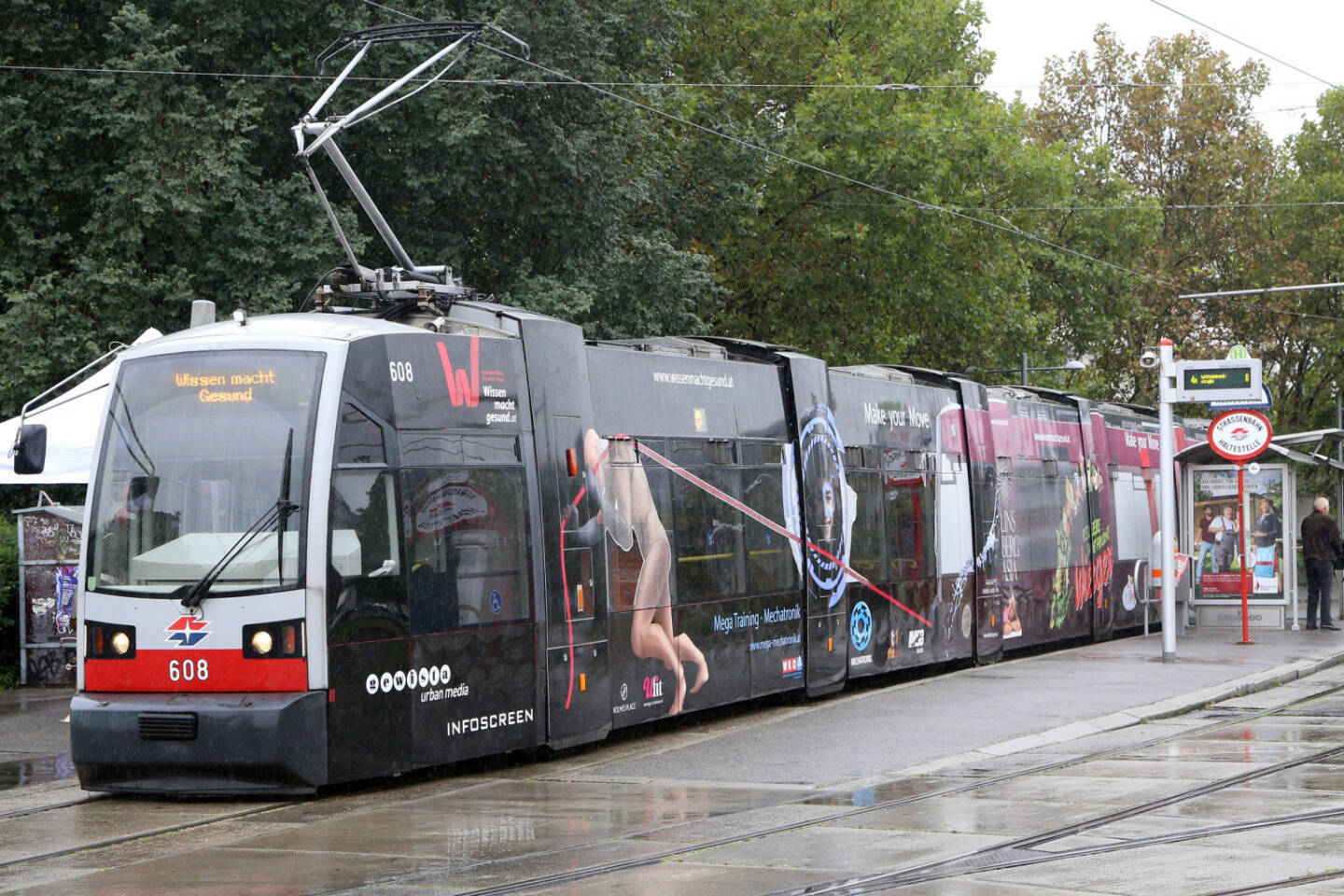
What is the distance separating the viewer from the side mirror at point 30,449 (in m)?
11.9

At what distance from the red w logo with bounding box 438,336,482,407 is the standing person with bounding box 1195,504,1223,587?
16382 mm

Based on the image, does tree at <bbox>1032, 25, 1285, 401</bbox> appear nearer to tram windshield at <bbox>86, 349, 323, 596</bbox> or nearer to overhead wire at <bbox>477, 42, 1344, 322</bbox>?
overhead wire at <bbox>477, 42, 1344, 322</bbox>

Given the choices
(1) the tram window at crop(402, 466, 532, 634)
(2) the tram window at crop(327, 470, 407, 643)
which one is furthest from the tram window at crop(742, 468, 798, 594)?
(2) the tram window at crop(327, 470, 407, 643)

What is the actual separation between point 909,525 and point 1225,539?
28.7 feet

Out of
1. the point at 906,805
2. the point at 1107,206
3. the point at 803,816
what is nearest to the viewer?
the point at 803,816

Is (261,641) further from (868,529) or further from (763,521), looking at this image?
(868,529)

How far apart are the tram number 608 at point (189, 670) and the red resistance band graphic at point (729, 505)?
9.20 feet

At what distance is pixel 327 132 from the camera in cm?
1330

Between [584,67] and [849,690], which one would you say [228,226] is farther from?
[849,690]

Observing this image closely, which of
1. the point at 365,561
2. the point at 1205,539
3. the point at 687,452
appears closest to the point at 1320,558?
the point at 1205,539

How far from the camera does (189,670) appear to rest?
35.1ft

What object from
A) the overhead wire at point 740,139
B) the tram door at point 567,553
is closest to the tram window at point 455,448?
the tram door at point 567,553

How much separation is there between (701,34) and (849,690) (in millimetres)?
22665

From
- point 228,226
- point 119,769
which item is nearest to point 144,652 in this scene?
point 119,769
